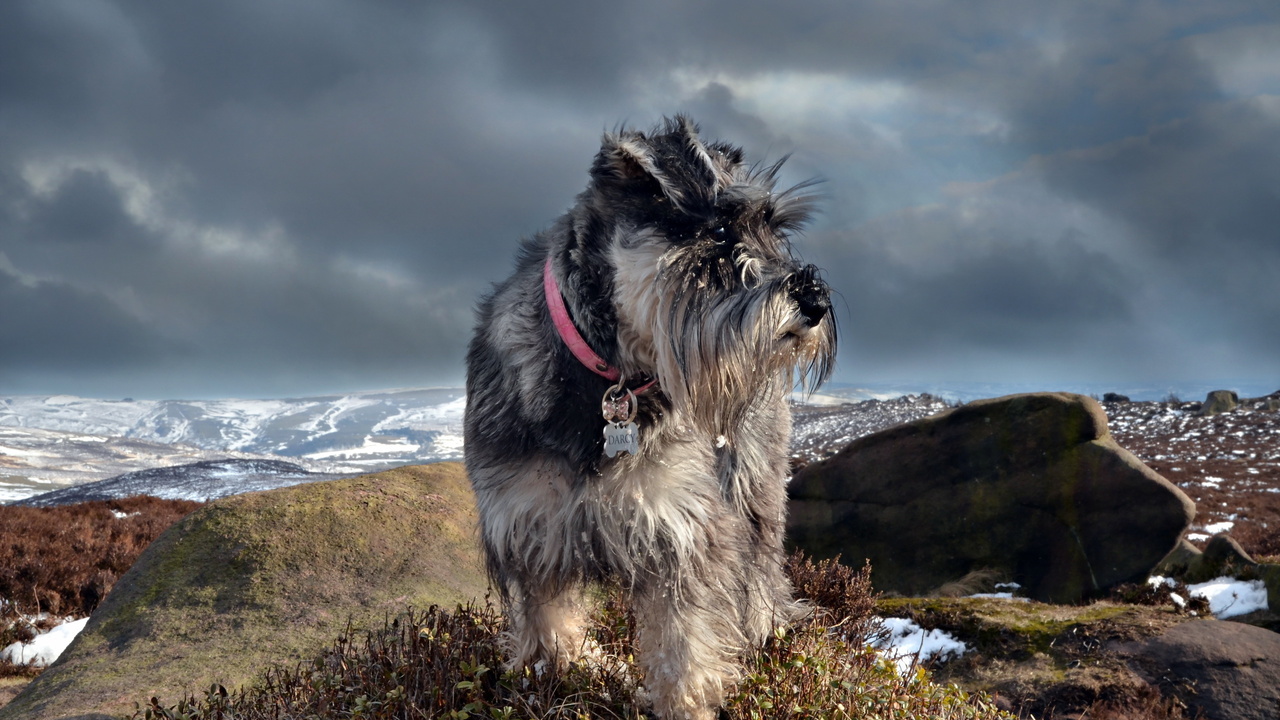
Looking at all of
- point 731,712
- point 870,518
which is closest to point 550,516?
point 731,712

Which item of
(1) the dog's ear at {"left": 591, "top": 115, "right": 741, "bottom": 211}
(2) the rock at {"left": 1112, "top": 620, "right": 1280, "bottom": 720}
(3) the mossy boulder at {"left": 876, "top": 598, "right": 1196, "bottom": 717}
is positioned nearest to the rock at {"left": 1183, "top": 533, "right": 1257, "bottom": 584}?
(3) the mossy boulder at {"left": 876, "top": 598, "right": 1196, "bottom": 717}

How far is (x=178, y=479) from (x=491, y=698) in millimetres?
26704

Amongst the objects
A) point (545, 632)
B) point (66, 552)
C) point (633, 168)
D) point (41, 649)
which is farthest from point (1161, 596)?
point (66, 552)

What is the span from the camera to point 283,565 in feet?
23.7

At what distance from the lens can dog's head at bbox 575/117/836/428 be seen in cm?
359

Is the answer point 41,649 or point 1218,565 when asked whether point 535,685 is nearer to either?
point 41,649

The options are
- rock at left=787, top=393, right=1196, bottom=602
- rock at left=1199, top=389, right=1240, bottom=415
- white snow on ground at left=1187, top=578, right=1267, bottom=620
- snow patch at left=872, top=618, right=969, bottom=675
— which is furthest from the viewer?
rock at left=1199, top=389, right=1240, bottom=415

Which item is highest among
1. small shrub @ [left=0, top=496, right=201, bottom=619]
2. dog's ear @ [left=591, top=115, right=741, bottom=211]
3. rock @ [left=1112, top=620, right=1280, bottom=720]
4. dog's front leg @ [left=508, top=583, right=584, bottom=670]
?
dog's ear @ [left=591, top=115, right=741, bottom=211]

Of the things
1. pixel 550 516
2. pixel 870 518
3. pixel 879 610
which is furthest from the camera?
pixel 870 518

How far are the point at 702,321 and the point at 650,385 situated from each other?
534 mm

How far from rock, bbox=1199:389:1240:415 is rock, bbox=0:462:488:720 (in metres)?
55.7

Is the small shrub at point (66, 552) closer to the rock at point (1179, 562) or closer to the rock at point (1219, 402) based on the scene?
the rock at point (1179, 562)

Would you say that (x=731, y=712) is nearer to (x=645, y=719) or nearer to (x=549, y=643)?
(x=645, y=719)

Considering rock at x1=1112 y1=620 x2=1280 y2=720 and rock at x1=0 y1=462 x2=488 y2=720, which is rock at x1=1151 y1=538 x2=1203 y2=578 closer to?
rock at x1=1112 y1=620 x2=1280 y2=720
